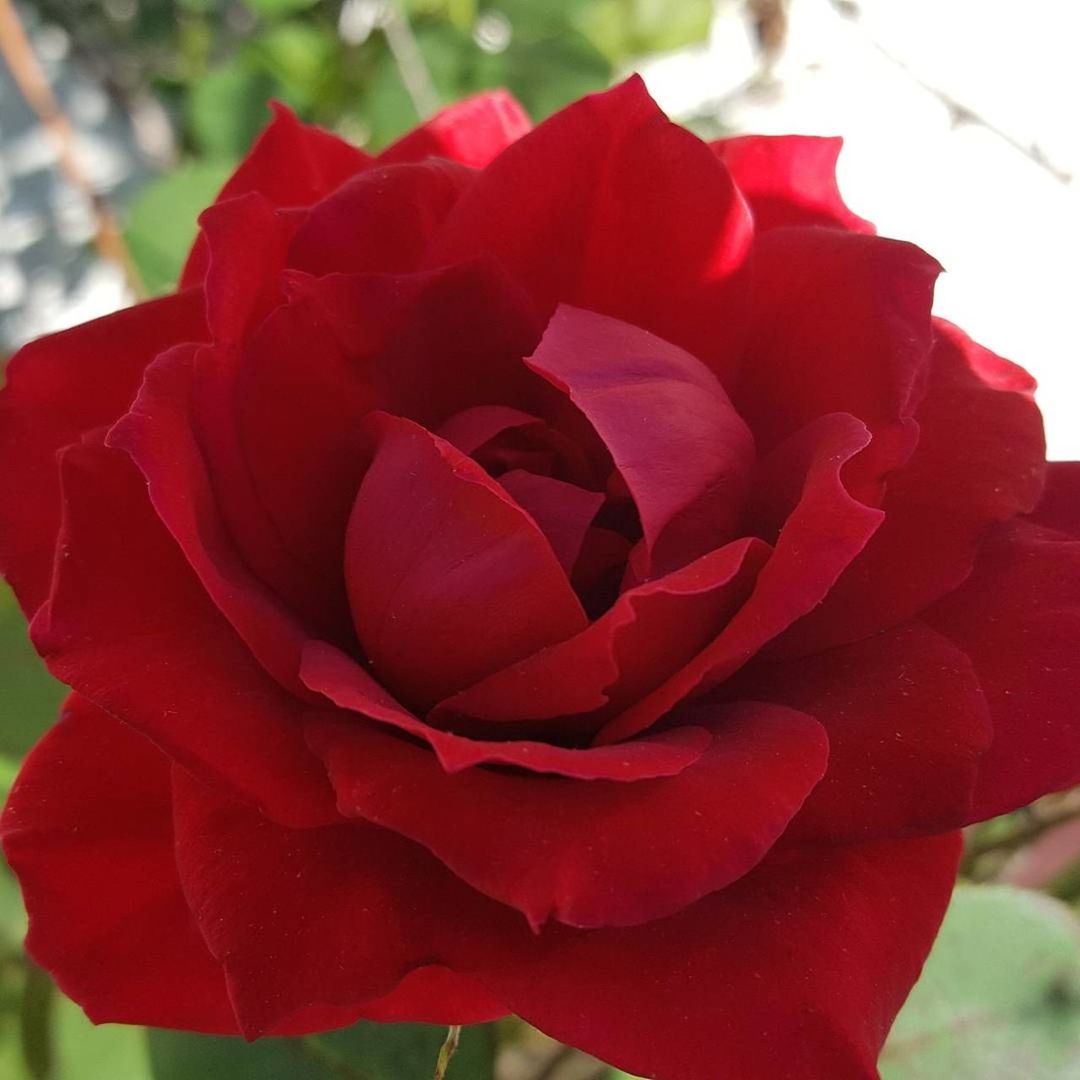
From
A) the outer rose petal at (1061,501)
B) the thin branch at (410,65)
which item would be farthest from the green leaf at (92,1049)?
the thin branch at (410,65)

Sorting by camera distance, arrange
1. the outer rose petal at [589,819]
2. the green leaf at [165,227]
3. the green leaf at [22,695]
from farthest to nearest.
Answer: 1. the green leaf at [165,227]
2. the green leaf at [22,695]
3. the outer rose petal at [589,819]

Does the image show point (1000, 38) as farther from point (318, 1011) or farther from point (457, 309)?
point (318, 1011)

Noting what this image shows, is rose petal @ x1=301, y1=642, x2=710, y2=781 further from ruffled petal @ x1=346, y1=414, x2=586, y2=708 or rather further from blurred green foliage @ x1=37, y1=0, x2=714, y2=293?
blurred green foliage @ x1=37, y1=0, x2=714, y2=293

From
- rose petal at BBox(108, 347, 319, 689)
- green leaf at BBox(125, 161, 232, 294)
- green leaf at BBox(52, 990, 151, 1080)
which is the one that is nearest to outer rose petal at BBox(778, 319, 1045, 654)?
rose petal at BBox(108, 347, 319, 689)

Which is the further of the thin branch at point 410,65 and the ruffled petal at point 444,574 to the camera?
the thin branch at point 410,65

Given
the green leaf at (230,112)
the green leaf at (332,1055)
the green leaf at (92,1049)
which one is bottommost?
the green leaf at (92,1049)

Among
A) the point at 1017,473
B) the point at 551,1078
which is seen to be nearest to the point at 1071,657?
the point at 1017,473

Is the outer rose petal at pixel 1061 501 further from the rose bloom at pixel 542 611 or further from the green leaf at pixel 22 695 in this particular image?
the green leaf at pixel 22 695
